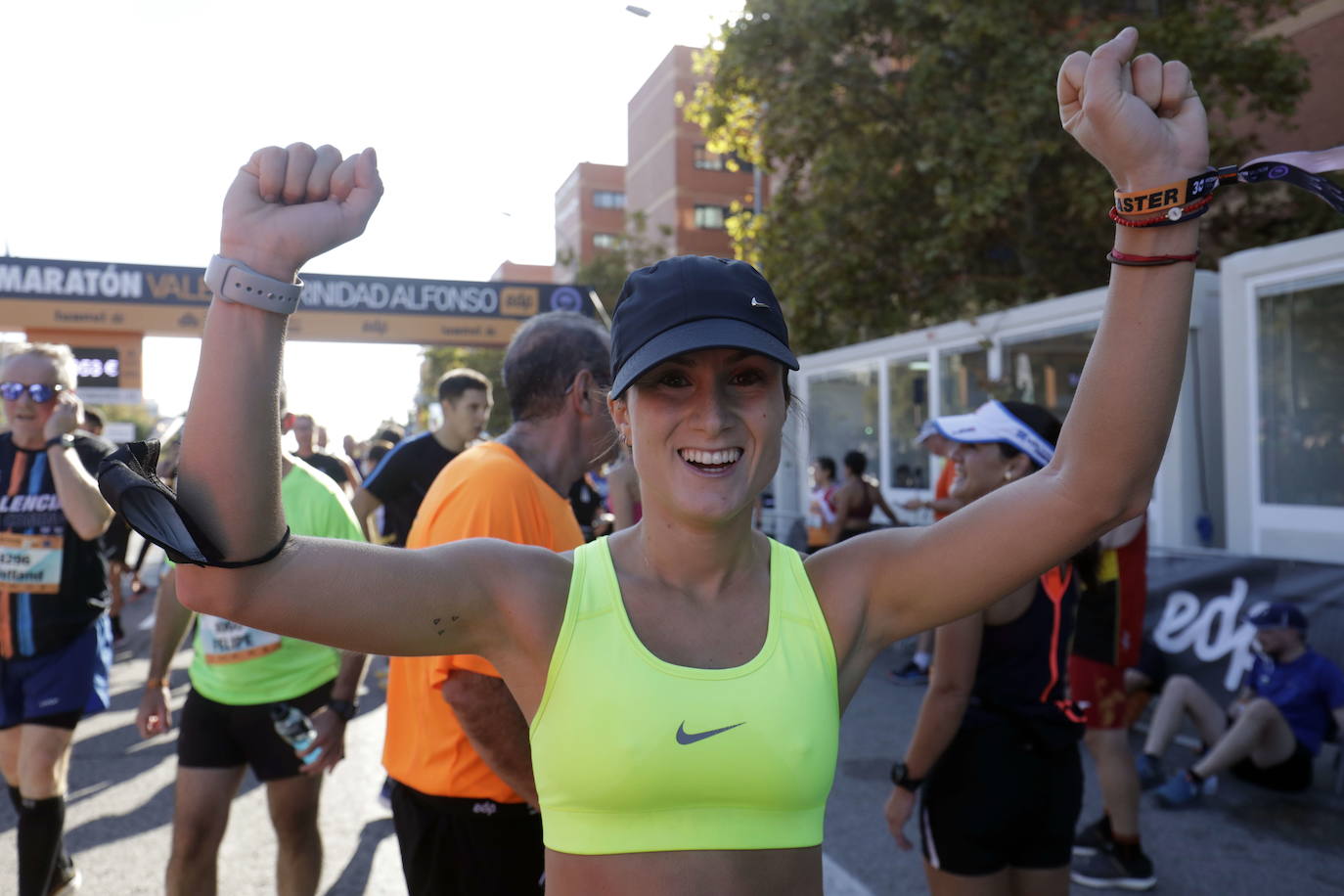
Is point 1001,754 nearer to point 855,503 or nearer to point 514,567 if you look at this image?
point 514,567

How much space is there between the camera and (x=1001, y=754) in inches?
114

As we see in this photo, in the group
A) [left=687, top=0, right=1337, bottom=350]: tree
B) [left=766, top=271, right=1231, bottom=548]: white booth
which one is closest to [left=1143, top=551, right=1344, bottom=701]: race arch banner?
[left=766, top=271, right=1231, bottom=548]: white booth

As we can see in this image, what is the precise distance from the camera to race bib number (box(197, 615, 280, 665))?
3711 mm

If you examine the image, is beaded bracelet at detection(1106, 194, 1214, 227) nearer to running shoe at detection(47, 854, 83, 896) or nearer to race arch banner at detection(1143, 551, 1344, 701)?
running shoe at detection(47, 854, 83, 896)

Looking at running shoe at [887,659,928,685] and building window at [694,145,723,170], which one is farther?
building window at [694,145,723,170]

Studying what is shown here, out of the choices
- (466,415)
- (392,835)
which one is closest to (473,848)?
(392,835)

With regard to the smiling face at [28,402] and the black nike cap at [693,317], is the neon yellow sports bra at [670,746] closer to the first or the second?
the black nike cap at [693,317]

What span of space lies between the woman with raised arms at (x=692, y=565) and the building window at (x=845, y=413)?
1154cm

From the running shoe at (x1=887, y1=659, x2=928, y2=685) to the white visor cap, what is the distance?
5.47 metres

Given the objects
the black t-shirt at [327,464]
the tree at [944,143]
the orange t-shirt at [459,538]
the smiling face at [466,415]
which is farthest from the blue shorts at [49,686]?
the tree at [944,143]

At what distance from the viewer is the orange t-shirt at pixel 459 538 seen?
2479 millimetres

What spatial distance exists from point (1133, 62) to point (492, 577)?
126cm

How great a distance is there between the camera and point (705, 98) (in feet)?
49.4

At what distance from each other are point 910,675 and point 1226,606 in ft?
9.48
